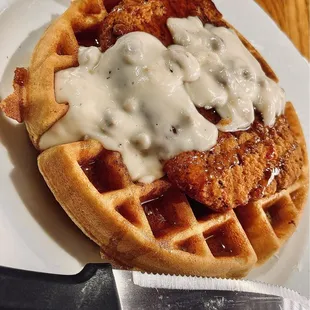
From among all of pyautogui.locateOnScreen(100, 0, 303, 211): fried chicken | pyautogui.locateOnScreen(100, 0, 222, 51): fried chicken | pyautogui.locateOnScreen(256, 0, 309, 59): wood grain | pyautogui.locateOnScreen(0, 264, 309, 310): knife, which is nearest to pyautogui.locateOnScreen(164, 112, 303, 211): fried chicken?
pyautogui.locateOnScreen(100, 0, 303, 211): fried chicken

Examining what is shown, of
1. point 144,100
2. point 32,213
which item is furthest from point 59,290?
point 144,100

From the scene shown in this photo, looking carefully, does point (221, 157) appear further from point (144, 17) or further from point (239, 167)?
point (144, 17)

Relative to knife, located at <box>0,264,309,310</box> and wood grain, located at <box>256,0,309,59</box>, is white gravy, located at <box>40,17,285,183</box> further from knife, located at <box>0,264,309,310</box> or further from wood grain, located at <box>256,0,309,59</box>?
wood grain, located at <box>256,0,309,59</box>

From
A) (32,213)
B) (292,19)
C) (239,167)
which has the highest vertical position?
(32,213)

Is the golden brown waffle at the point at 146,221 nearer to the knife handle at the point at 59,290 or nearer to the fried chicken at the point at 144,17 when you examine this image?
the knife handle at the point at 59,290

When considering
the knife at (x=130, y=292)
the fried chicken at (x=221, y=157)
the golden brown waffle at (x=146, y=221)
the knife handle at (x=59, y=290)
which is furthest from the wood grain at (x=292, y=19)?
the knife handle at (x=59, y=290)

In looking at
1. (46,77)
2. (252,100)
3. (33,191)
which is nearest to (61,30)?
(46,77)
